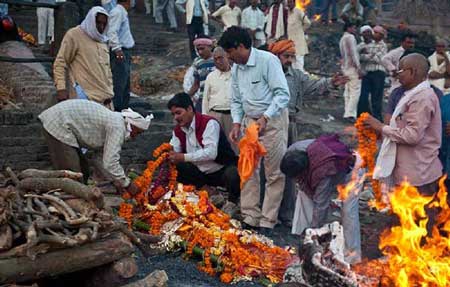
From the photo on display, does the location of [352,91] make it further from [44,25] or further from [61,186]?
[61,186]

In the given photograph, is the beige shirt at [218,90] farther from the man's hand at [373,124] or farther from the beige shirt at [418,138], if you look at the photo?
the beige shirt at [418,138]

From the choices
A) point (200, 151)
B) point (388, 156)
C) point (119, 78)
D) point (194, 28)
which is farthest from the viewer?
point (194, 28)

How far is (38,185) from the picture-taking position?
557 cm

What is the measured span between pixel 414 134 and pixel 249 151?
181 cm

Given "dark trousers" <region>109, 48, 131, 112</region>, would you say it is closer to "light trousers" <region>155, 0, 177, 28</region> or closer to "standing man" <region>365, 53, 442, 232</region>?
"standing man" <region>365, 53, 442, 232</region>

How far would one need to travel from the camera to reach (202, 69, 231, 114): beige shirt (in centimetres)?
880

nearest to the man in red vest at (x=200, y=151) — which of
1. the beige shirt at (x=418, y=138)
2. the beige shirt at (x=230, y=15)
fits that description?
the beige shirt at (x=418, y=138)

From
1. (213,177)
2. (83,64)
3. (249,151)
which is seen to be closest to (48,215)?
(249,151)

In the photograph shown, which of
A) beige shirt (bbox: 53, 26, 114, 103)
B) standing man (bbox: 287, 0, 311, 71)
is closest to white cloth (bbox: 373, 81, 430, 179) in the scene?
beige shirt (bbox: 53, 26, 114, 103)

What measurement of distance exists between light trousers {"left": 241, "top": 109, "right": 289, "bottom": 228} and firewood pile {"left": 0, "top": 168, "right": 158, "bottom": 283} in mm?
2358

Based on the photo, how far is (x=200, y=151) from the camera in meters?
7.98

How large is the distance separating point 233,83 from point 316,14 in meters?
14.4

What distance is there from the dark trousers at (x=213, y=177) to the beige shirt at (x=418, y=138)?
2123 millimetres

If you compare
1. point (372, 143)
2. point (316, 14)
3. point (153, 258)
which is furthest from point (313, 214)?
point (316, 14)
